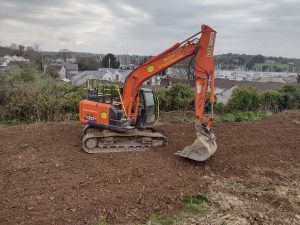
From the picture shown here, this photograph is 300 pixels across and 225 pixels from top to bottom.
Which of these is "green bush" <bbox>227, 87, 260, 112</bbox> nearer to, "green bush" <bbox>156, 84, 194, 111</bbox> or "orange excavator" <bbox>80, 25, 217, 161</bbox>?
"green bush" <bbox>156, 84, 194, 111</bbox>

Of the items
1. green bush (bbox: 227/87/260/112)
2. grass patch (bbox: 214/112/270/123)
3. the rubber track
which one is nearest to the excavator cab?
the rubber track

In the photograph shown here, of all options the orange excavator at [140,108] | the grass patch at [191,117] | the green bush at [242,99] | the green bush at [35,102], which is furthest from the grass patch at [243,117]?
the green bush at [35,102]

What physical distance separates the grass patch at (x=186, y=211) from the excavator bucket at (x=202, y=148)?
150cm

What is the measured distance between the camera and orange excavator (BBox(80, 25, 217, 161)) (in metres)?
8.46

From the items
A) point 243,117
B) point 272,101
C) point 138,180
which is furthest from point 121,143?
point 272,101

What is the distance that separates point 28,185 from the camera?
695 centimetres

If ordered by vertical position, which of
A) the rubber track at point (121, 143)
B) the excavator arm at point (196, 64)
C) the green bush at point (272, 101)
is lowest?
the rubber track at point (121, 143)

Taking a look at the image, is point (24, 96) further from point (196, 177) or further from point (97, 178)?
point (196, 177)

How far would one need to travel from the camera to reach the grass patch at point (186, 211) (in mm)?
6016

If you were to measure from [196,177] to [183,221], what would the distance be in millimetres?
1881

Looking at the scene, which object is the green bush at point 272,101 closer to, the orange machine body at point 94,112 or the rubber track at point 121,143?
the rubber track at point 121,143

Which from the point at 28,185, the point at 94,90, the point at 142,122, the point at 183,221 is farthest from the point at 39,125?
the point at 183,221

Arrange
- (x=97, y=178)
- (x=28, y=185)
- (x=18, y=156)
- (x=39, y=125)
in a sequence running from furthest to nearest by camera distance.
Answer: (x=39, y=125), (x=18, y=156), (x=97, y=178), (x=28, y=185)

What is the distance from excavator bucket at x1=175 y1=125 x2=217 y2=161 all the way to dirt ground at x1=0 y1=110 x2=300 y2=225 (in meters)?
0.22
